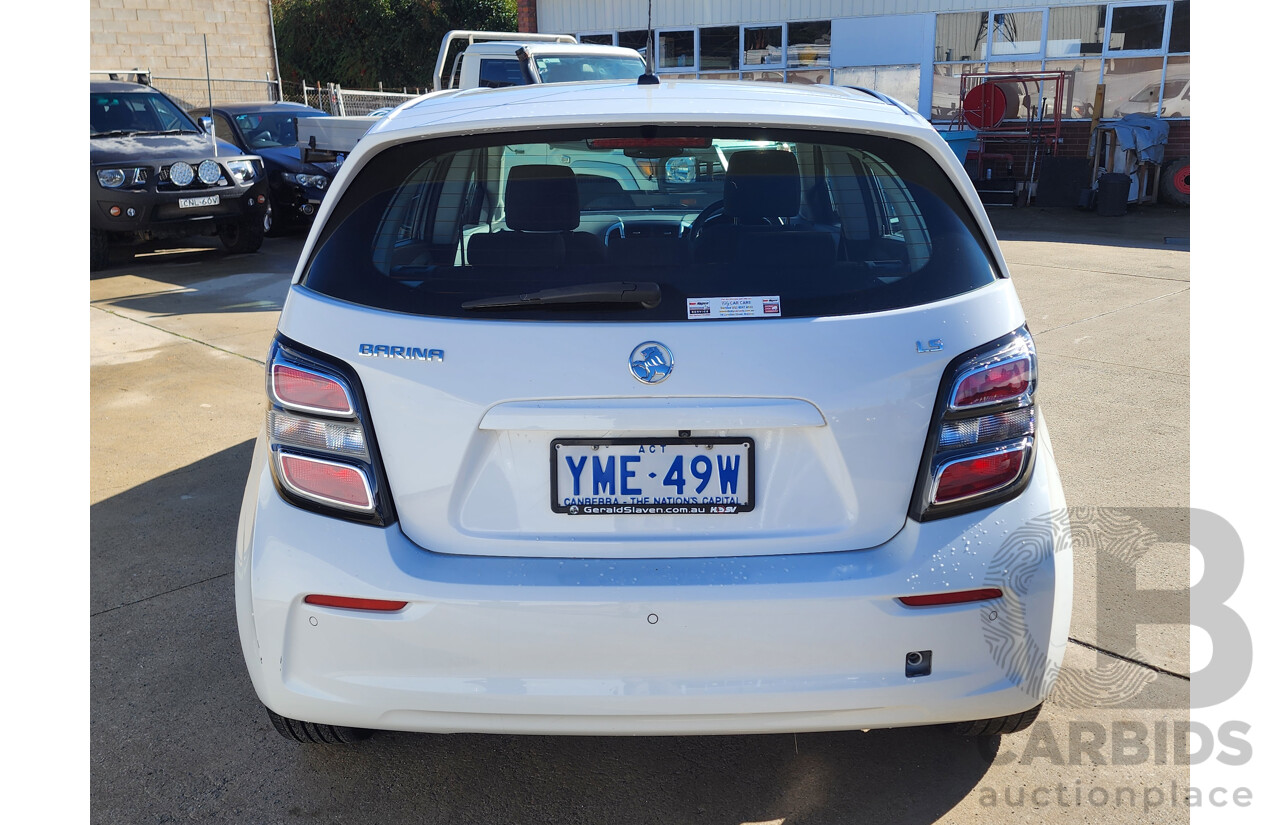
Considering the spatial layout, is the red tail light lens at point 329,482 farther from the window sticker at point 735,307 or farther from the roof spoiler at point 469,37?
the roof spoiler at point 469,37

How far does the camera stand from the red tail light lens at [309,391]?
2.13 metres

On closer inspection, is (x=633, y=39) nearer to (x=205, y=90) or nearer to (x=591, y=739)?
(x=205, y=90)

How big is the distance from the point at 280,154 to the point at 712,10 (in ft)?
35.5

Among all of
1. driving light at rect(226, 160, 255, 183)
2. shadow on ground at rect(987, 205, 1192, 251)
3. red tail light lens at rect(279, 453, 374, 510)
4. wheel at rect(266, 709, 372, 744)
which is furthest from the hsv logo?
shadow on ground at rect(987, 205, 1192, 251)

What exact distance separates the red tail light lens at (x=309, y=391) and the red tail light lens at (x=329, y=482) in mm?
111

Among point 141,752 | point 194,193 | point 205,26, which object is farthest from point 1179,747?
point 205,26

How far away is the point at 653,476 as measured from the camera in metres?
2.10

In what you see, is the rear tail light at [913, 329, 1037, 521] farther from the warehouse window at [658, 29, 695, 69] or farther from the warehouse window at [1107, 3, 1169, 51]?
the warehouse window at [658, 29, 695, 69]

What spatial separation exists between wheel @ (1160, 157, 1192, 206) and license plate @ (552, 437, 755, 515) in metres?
16.7

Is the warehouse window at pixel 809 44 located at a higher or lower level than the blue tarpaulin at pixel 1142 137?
higher

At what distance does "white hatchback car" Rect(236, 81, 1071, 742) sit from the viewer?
6.74 feet

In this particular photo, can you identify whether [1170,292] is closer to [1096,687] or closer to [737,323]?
[1096,687]

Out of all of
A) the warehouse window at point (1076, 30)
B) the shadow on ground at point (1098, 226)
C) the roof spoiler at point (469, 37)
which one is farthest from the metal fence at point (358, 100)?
the warehouse window at point (1076, 30)

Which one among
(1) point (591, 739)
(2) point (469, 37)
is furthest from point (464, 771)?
(2) point (469, 37)
